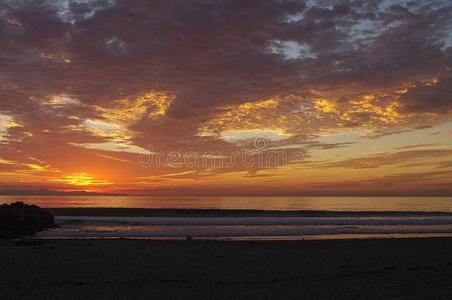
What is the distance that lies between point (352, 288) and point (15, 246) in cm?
1556

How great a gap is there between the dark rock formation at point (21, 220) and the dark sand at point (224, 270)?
6.17 m

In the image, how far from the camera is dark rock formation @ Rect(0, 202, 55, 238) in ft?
84.5

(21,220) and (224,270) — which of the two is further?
(21,220)

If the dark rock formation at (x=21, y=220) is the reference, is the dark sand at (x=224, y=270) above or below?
below

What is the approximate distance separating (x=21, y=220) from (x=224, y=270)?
1844 cm

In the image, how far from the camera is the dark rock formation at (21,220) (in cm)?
2575

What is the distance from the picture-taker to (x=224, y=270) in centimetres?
1433

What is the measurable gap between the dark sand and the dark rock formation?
6174 mm

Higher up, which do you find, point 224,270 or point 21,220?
point 21,220

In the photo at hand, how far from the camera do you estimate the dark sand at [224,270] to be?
10938mm

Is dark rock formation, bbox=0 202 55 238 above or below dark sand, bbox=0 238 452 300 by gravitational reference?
above

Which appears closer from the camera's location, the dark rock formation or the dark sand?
the dark sand

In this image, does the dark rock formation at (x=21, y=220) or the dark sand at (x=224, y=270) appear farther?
the dark rock formation at (x=21, y=220)

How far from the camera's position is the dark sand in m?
10.9
